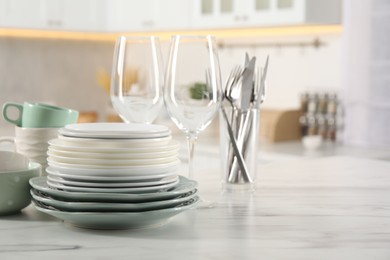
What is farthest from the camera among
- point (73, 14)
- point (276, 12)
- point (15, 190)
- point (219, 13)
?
point (73, 14)

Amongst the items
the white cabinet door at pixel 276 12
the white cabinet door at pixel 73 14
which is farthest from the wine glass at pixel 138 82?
the white cabinet door at pixel 73 14

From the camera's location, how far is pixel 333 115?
141 inches

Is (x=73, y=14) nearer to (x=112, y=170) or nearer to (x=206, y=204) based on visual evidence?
(x=206, y=204)

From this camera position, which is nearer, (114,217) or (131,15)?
(114,217)

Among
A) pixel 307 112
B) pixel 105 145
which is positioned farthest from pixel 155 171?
pixel 307 112

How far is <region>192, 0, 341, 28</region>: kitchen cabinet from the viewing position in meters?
3.30

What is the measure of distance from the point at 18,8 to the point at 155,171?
3.08 m

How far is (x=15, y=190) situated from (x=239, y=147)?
0.45 m

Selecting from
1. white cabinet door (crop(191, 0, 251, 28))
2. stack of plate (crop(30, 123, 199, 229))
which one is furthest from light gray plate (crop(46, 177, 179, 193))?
white cabinet door (crop(191, 0, 251, 28))

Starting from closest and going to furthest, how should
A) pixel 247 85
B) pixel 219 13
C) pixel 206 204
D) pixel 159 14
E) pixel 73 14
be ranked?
pixel 206 204, pixel 247 85, pixel 219 13, pixel 159 14, pixel 73 14

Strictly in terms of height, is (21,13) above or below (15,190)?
above

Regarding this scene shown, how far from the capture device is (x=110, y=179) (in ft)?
3.50

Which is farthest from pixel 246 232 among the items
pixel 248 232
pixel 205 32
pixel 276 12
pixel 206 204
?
pixel 205 32

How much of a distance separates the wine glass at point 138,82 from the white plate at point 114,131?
173mm
